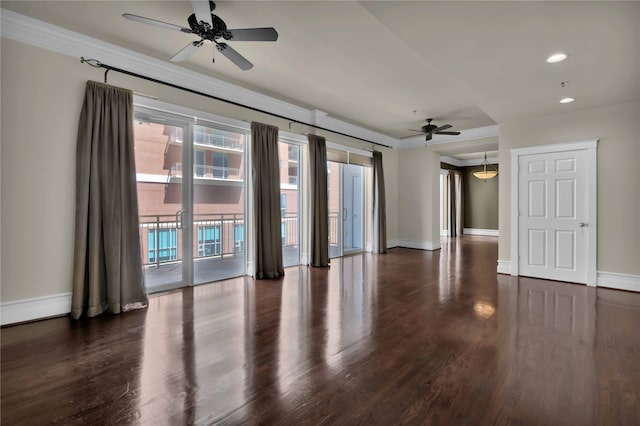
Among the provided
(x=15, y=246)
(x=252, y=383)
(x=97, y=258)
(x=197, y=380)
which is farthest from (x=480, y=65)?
(x=15, y=246)

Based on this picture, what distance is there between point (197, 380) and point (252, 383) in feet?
1.27

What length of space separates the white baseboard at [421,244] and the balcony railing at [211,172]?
208 inches

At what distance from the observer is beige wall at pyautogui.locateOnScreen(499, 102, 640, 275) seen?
4.50 m

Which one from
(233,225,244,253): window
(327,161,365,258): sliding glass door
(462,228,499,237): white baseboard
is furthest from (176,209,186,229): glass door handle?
(462,228,499,237): white baseboard

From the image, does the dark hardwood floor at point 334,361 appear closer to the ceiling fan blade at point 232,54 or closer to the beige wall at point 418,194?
the ceiling fan blade at point 232,54

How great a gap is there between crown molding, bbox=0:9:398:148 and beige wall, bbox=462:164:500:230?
899 centimetres

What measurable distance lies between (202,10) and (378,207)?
5.99 meters

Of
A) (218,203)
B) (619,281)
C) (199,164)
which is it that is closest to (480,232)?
(619,281)

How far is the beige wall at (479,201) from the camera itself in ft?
39.1

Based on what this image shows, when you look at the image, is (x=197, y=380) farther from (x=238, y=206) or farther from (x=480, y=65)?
(x=480, y=65)

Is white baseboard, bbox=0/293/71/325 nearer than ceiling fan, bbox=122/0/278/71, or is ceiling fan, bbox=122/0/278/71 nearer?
ceiling fan, bbox=122/0/278/71

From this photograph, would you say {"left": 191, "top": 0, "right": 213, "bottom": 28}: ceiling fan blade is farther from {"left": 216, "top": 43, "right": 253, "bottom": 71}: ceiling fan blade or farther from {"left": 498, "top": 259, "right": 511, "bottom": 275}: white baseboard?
{"left": 498, "top": 259, "right": 511, "bottom": 275}: white baseboard

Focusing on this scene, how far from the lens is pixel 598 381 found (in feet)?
7.09

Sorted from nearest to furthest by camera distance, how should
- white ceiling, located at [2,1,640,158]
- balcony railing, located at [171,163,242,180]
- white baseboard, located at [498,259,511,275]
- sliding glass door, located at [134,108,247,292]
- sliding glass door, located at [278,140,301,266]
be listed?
1. white ceiling, located at [2,1,640,158]
2. sliding glass door, located at [134,108,247,292]
3. balcony railing, located at [171,163,242,180]
4. white baseboard, located at [498,259,511,275]
5. sliding glass door, located at [278,140,301,266]
